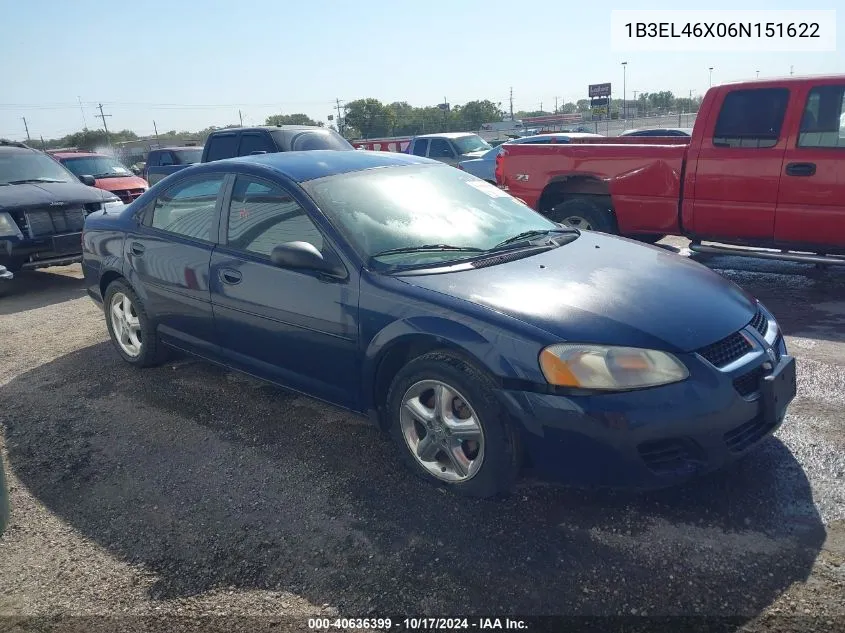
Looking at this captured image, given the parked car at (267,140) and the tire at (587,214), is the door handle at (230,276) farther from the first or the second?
the parked car at (267,140)

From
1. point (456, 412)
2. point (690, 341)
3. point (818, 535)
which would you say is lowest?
point (818, 535)

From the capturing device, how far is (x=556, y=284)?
3.21 meters

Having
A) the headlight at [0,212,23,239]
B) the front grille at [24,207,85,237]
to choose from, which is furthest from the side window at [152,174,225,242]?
the headlight at [0,212,23,239]

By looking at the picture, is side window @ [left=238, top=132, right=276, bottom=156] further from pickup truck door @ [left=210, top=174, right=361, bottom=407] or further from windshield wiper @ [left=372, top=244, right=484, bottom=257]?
windshield wiper @ [left=372, top=244, right=484, bottom=257]

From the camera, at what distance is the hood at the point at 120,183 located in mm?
13242

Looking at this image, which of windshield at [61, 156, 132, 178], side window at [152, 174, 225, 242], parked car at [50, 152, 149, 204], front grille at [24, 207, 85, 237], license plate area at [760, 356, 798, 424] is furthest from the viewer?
windshield at [61, 156, 132, 178]

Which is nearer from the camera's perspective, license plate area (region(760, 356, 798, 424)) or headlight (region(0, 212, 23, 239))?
license plate area (region(760, 356, 798, 424))

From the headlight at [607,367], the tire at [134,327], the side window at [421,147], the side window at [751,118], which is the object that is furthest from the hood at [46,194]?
the side window at [421,147]

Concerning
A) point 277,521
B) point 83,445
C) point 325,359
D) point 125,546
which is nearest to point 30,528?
point 125,546

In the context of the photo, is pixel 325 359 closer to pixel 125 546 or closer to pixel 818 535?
pixel 125 546

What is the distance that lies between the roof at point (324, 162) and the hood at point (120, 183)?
401 inches

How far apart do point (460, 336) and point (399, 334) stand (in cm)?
34

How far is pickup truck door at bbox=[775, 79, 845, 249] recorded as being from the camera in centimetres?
585

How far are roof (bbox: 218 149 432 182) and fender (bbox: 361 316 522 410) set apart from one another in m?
1.17
